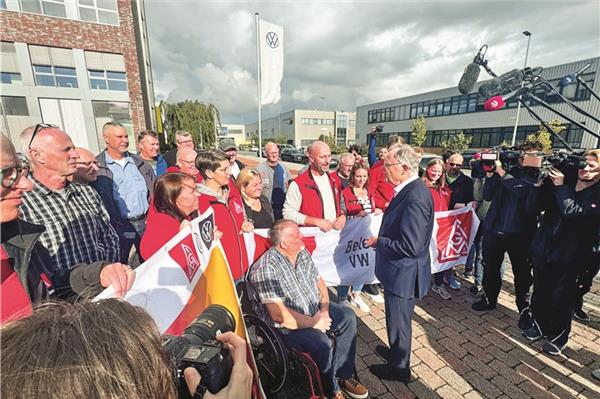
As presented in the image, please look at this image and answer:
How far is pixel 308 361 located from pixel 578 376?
2.68 m

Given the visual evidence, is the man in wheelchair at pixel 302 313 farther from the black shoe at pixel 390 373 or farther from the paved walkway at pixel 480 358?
the paved walkway at pixel 480 358

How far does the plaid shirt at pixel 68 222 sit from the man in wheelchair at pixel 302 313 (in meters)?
1.29

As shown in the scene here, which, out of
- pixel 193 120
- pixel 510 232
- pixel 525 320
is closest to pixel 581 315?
pixel 525 320

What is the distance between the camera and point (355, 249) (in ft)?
12.5

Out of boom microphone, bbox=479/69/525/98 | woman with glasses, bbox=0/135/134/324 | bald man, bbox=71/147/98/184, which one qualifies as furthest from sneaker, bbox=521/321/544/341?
bald man, bbox=71/147/98/184

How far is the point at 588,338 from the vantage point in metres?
3.13

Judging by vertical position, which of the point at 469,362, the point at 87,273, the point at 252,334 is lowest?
the point at 469,362

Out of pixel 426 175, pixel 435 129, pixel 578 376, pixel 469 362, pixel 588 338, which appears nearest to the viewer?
pixel 578 376

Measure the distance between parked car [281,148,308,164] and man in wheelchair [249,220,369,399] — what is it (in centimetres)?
2546

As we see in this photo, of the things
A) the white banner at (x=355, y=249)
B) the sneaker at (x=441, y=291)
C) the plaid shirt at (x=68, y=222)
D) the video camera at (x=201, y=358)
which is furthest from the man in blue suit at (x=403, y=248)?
the plaid shirt at (x=68, y=222)

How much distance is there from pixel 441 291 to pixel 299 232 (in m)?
2.83

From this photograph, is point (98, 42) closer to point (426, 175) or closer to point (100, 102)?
point (100, 102)

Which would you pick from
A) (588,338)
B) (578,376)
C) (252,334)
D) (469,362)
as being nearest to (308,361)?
(252,334)

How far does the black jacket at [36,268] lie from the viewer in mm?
1359
